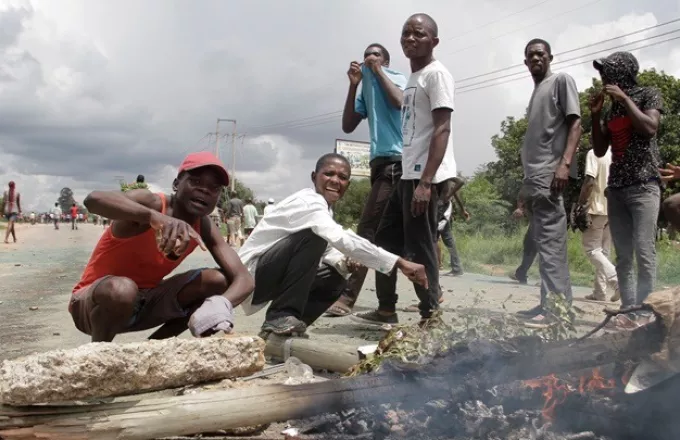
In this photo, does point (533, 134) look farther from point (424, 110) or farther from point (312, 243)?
point (312, 243)

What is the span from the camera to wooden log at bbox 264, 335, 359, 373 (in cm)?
350

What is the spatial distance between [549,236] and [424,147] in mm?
1215

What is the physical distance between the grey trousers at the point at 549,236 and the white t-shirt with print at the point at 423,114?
777 millimetres

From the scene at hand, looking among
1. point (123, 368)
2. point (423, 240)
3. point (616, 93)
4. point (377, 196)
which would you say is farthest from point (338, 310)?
point (123, 368)

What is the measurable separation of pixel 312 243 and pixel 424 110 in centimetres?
138

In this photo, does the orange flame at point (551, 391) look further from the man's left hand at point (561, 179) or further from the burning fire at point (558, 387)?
the man's left hand at point (561, 179)

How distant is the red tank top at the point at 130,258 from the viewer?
325 cm

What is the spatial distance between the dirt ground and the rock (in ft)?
4.73

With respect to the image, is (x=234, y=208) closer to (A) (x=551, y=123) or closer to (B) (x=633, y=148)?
(A) (x=551, y=123)

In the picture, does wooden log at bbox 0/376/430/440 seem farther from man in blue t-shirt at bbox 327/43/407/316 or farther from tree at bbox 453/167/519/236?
tree at bbox 453/167/519/236

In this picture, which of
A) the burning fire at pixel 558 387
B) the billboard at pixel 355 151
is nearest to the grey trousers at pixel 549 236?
the burning fire at pixel 558 387

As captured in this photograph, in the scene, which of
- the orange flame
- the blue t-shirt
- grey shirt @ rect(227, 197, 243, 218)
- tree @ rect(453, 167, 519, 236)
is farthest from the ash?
grey shirt @ rect(227, 197, 243, 218)

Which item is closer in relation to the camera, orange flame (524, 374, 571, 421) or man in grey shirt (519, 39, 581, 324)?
orange flame (524, 374, 571, 421)

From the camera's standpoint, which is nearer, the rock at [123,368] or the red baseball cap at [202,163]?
the rock at [123,368]
